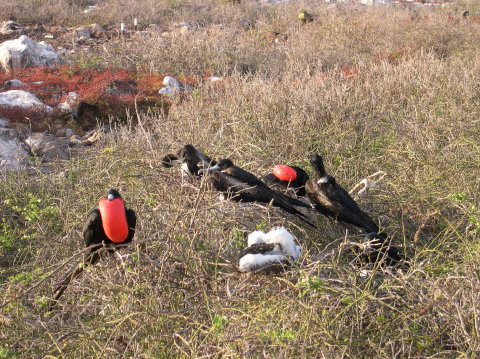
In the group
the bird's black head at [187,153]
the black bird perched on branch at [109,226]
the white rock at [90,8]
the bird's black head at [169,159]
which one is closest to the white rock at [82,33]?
the white rock at [90,8]

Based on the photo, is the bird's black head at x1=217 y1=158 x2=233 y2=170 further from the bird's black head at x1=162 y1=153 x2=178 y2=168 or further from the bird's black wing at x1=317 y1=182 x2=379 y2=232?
the bird's black wing at x1=317 y1=182 x2=379 y2=232

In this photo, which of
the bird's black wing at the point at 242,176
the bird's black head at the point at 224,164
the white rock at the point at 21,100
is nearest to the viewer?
the bird's black wing at the point at 242,176

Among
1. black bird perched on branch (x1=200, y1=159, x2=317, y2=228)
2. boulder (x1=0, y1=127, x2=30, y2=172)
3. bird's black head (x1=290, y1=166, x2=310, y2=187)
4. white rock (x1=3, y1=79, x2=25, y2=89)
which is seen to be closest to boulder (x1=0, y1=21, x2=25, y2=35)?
white rock (x1=3, y1=79, x2=25, y2=89)

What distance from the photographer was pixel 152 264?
2.21m

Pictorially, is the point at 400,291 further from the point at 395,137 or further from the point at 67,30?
the point at 67,30

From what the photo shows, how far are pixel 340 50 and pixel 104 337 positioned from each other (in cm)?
871

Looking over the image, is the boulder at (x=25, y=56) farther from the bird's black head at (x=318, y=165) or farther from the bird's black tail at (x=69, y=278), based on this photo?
the bird's black tail at (x=69, y=278)

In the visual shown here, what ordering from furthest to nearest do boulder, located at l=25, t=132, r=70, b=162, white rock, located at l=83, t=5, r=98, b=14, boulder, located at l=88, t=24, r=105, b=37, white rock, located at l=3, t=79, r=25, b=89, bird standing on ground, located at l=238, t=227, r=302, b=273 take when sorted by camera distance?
white rock, located at l=83, t=5, r=98, b=14 → boulder, located at l=88, t=24, r=105, b=37 → white rock, located at l=3, t=79, r=25, b=89 → boulder, located at l=25, t=132, r=70, b=162 → bird standing on ground, located at l=238, t=227, r=302, b=273

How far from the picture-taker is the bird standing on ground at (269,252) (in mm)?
2250

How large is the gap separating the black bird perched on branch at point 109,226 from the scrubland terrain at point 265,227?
0.22 feet

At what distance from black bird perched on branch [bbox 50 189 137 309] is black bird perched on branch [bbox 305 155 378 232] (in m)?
1.17

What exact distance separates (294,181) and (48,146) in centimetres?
309

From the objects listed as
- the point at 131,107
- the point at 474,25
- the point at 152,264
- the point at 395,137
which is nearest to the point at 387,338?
the point at 152,264

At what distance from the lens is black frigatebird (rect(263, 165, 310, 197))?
349 cm
